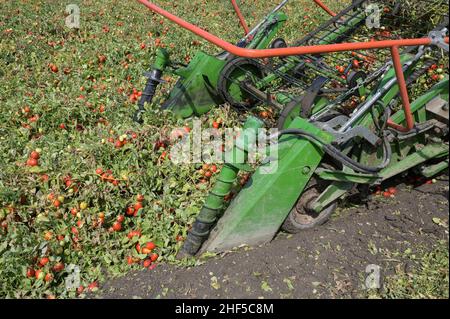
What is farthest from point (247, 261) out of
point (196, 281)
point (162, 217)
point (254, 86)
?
A: point (254, 86)

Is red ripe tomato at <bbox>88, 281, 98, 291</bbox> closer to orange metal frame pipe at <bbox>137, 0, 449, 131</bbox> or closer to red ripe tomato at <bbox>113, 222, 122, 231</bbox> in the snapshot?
red ripe tomato at <bbox>113, 222, 122, 231</bbox>

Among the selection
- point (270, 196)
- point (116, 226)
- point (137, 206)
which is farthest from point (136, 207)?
point (270, 196)

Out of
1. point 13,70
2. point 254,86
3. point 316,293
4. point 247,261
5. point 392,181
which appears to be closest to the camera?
point 316,293

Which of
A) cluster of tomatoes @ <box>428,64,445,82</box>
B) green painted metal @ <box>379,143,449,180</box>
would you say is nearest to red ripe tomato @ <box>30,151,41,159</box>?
green painted metal @ <box>379,143,449,180</box>

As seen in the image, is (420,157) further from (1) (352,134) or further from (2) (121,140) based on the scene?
(2) (121,140)

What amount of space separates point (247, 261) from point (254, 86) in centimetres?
223

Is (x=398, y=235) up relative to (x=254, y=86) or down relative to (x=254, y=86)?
down

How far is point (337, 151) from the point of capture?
3045 millimetres

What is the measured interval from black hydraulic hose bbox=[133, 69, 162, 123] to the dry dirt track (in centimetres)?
204

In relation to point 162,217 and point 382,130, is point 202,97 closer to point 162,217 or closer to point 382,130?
point 162,217

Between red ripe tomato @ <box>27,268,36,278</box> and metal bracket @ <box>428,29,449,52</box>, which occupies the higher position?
metal bracket @ <box>428,29,449,52</box>

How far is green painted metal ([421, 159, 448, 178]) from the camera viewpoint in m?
3.61

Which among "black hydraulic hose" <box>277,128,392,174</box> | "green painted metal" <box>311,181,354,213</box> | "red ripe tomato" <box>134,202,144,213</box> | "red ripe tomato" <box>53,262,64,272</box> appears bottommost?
"red ripe tomato" <box>53,262,64,272</box>

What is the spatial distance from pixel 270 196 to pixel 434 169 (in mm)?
1621
